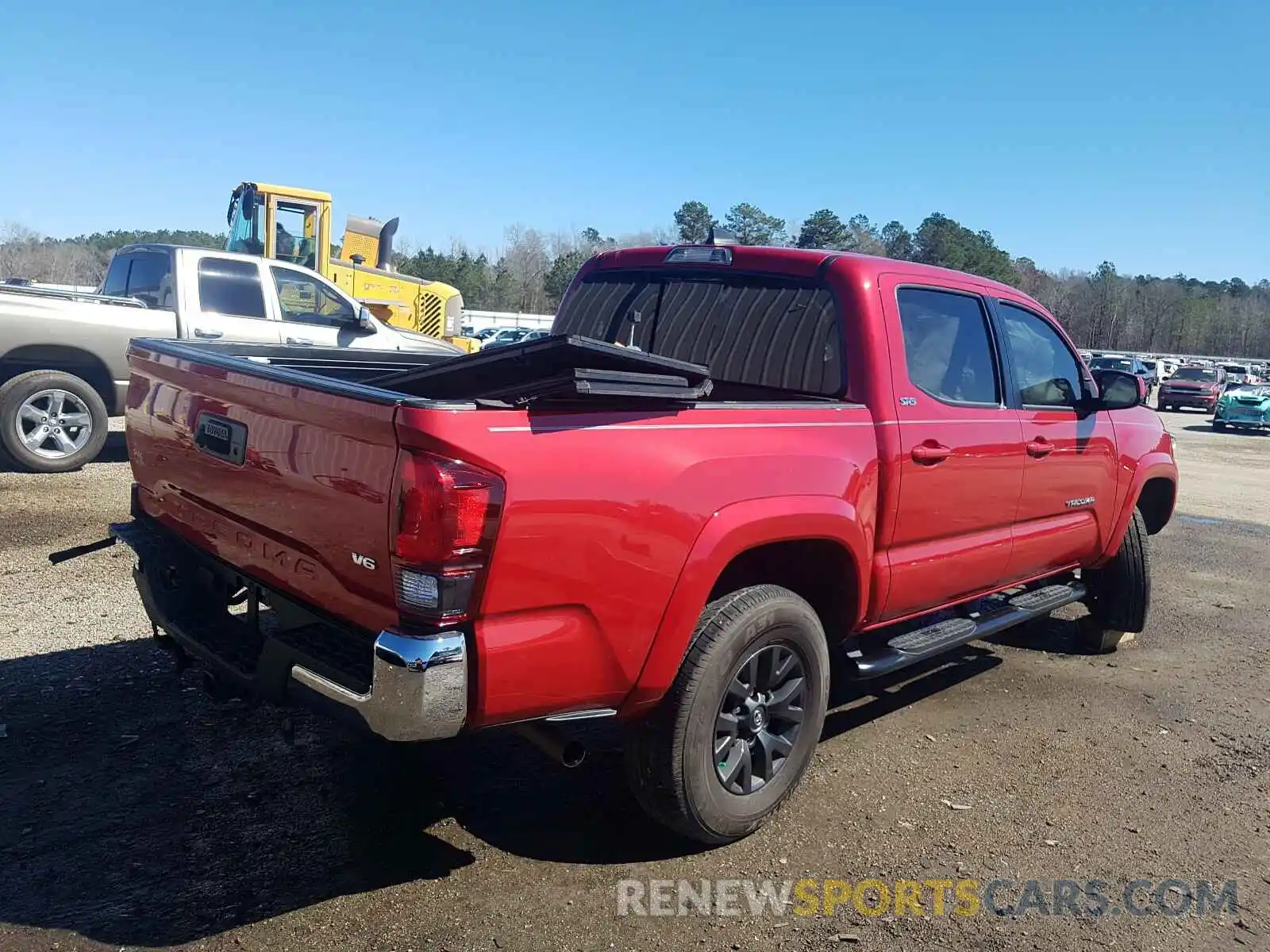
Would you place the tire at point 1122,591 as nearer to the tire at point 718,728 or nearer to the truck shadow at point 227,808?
the truck shadow at point 227,808

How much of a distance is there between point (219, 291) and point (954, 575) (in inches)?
324

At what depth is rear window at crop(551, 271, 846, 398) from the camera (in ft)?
13.5

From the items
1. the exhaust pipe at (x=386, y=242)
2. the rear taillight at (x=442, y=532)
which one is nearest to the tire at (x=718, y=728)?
the rear taillight at (x=442, y=532)

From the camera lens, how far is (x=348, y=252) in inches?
798

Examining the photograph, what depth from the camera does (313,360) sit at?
4.50 m

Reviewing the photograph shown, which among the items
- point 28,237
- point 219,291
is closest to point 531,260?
point 28,237

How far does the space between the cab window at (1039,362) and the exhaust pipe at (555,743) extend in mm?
3034

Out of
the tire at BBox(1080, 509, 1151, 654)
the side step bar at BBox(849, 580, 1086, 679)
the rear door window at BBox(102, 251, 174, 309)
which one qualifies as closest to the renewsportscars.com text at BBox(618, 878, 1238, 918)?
the side step bar at BBox(849, 580, 1086, 679)

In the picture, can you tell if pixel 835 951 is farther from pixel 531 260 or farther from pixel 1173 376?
pixel 531 260

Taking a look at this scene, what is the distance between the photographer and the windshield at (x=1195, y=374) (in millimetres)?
35406

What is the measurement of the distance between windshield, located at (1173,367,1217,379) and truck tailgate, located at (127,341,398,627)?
3853cm

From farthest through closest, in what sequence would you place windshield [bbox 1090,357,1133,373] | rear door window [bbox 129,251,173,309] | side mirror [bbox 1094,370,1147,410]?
1. windshield [bbox 1090,357,1133,373]
2. rear door window [bbox 129,251,173,309]
3. side mirror [bbox 1094,370,1147,410]

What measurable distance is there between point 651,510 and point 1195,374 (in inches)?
1522

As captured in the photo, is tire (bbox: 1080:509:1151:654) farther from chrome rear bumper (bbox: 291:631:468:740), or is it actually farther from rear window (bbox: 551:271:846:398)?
chrome rear bumper (bbox: 291:631:468:740)
